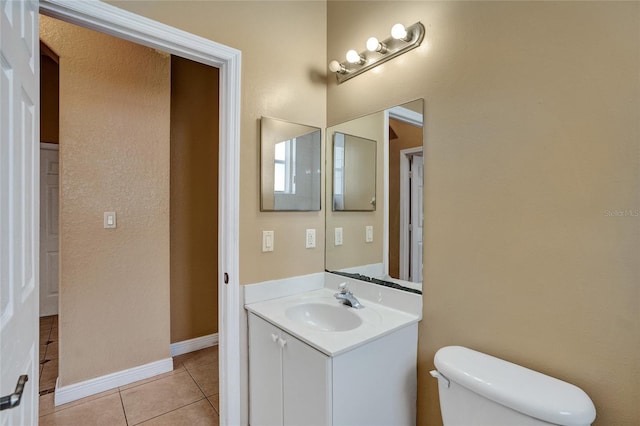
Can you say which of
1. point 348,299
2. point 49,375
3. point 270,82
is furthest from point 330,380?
point 49,375

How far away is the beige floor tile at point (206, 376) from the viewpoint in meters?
2.12

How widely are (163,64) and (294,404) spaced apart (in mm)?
2425

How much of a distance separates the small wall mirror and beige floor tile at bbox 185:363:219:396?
56.1 inches

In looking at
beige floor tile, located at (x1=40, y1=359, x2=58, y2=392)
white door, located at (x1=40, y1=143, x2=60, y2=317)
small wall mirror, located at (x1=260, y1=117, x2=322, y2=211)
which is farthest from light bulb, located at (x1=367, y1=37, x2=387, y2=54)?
white door, located at (x1=40, y1=143, x2=60, y2=317)

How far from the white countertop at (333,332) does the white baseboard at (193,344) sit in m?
1.52

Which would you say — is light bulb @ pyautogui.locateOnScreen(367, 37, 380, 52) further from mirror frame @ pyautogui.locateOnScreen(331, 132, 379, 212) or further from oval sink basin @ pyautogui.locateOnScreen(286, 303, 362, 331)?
oval sink basin @ pyautogui.locateOnScreen(286, 303, 362, 331)

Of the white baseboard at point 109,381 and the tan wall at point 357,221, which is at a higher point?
the tan wall at point 357,221

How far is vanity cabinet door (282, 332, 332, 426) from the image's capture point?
1089mm

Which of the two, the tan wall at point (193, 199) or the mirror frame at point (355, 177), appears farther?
the tan wall at point (193, 199)

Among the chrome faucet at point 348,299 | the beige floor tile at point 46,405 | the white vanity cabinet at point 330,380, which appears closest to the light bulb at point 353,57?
the chrome faucet at point 348,299

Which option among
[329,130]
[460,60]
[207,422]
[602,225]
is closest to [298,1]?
[329,130]

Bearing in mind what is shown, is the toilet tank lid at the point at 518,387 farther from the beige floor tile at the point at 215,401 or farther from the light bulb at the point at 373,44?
the beige floor tile at the point at 215,401

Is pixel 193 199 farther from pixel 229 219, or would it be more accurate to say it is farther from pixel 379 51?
pixel 379 51

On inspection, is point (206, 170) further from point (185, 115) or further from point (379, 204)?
point (379, 204)
